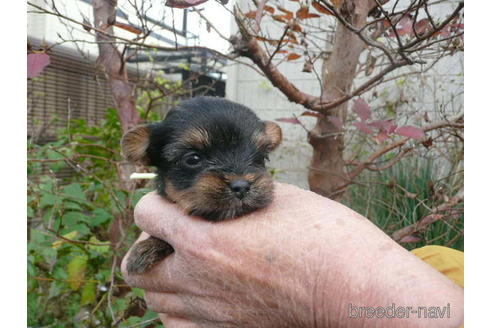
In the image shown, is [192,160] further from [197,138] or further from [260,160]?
[260,160]

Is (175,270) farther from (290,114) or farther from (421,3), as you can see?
(290,114)

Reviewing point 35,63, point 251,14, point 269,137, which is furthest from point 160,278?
point 251,14

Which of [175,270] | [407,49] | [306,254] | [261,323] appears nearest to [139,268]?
[175,270]

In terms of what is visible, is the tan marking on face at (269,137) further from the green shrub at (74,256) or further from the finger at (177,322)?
the green shrub at (74,256)

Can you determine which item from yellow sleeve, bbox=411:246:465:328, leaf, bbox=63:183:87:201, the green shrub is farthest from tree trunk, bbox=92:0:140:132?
yellow sleeve, bbox=411:246:465:328

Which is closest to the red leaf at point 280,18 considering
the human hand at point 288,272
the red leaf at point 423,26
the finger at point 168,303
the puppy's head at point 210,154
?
the red leaf at point 423,26

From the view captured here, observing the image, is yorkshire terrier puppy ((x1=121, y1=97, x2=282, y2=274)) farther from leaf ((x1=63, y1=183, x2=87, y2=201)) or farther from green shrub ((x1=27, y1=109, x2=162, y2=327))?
leaf ((x1=63, y1=183, x2=87, y2=201))
